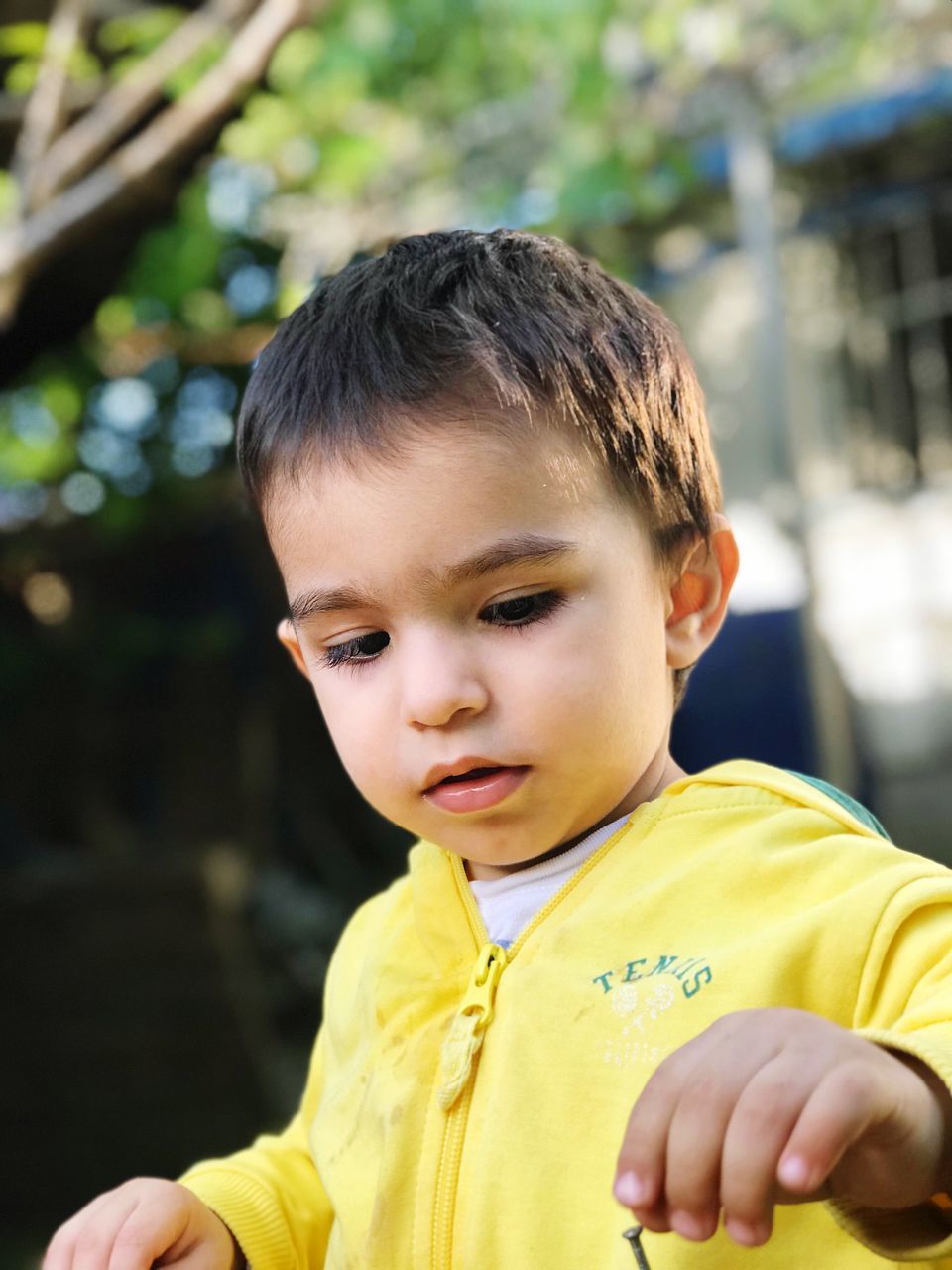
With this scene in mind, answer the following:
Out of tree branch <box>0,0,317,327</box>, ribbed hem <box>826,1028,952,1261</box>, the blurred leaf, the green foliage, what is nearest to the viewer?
ribbed hem <box>826,1028,952,1261</box>

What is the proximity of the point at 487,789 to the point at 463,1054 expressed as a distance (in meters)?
0.23

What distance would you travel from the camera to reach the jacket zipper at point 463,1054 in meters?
1.23

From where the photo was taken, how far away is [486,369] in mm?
1283

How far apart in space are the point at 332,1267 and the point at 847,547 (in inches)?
225

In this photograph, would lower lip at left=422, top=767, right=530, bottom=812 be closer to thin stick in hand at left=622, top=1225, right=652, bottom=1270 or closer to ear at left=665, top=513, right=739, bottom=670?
ear at left=665, top=513, right=739, bottom=670

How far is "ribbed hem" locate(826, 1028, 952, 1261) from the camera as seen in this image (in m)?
0.92

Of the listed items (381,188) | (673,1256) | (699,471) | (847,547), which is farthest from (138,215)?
(847,547)

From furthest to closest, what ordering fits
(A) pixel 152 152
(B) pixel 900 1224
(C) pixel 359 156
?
1. (C) pixel 359 156
2. (A) pixel 152 152
3. (B) pixel 900 1224

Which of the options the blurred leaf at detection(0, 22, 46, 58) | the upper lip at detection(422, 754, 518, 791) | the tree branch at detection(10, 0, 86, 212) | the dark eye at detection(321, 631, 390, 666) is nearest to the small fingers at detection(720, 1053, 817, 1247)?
the upper lip at detection(422, 754, 518, 791)

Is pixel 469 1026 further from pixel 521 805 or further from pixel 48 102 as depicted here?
pixel 48 102

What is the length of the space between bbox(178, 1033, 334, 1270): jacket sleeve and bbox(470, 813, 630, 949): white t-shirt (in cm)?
38

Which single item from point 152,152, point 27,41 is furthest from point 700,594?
point 27,41

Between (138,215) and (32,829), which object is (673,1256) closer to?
(138,215)

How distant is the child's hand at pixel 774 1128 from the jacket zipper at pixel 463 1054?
38 centimetres
